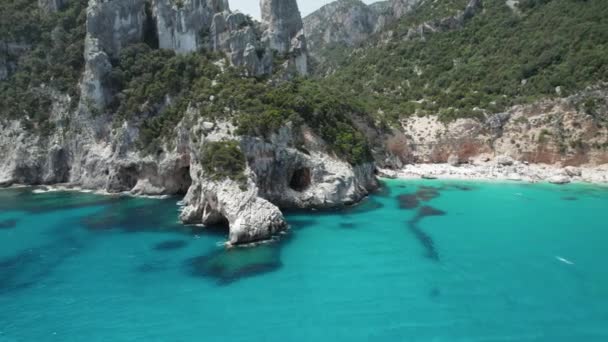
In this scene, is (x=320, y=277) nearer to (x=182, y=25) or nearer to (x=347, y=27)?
(x=182, y=25)

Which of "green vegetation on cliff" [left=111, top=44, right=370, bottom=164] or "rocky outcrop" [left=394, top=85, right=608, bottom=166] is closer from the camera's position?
"green vegetation on cliff" [left=111, top=44, right=370, bottom=164]

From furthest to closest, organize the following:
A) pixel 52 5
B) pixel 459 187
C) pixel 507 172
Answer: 1. pixel 52 5
2. pixel 507 172
3. pixel 459 187

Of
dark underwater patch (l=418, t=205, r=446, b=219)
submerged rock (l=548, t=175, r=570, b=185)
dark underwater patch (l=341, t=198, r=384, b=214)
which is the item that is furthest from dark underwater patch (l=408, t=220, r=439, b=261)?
submerged rock (l=548, t=175, r=570, b=185)

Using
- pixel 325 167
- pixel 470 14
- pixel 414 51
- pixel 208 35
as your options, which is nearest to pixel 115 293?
pixel 325 167

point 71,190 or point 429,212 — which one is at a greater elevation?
point 71,190

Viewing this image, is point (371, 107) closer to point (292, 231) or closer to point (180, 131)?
point (180, 131)

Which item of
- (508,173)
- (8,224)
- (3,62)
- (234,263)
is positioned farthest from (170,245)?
(3,62)

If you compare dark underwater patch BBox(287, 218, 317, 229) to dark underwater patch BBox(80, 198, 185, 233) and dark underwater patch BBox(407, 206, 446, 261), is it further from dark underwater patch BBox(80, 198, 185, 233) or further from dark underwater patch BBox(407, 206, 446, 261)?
dark underwater patch BBox(80, 198, 185, 233)
